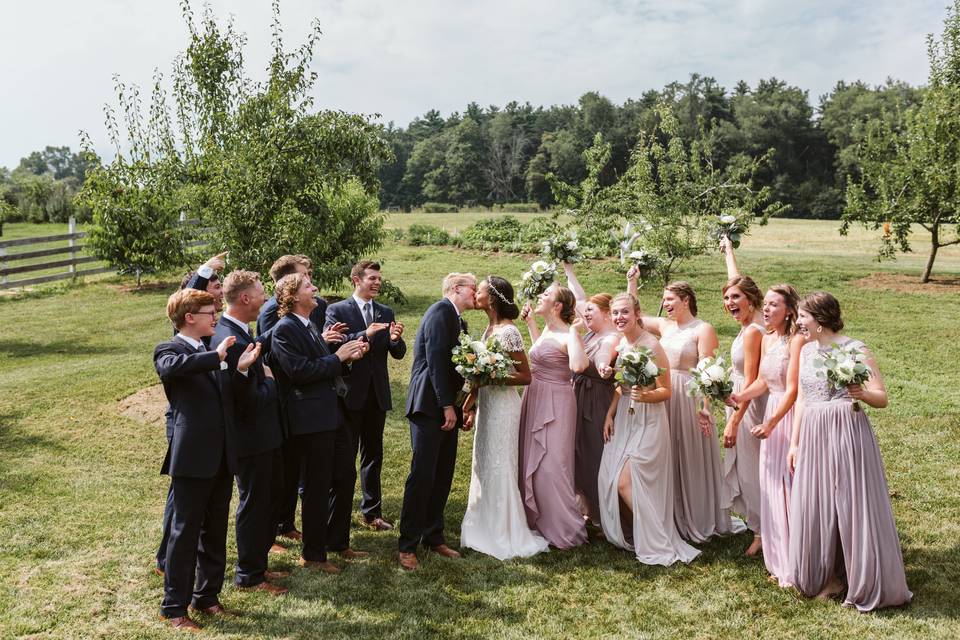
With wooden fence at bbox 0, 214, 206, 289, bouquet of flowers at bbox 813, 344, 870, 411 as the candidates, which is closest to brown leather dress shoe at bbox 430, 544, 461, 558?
bouquet of flowers at bbox 813, 344, 870, 411

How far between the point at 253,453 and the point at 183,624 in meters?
1.24

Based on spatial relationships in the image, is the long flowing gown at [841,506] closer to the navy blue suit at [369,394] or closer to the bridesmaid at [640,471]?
the bridesmaid at [640,471]

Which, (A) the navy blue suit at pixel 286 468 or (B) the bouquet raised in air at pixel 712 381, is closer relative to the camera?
(B) the bouquet raised in air at pixel 712 381

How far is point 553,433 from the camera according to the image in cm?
699

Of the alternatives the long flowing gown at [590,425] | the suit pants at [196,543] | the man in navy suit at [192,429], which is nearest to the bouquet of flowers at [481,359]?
the long flowing gown at [590,425]

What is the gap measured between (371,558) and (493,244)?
24.8 m

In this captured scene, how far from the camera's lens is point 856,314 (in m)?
18.4

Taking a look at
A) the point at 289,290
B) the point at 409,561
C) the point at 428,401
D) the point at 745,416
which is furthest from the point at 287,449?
the point at 745,416

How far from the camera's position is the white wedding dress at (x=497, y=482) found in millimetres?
6875

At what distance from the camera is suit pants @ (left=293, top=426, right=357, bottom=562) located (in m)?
6.16

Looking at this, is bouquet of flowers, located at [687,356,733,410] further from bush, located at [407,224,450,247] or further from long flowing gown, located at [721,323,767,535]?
bush, located at [407,224,450,247]

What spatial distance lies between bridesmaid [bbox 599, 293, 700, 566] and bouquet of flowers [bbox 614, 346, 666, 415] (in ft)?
0.44

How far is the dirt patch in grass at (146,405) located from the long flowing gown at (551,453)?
6.32 m

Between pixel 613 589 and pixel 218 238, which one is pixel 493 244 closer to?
pixel 218 238
